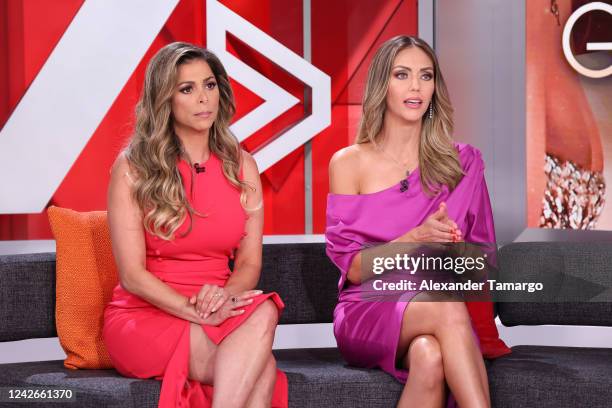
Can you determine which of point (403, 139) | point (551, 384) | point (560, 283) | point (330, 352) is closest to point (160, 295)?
point (330, 352)

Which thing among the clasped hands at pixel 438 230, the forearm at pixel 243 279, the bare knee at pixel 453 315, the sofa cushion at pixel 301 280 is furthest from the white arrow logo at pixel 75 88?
the bare knee at pixel 453 315

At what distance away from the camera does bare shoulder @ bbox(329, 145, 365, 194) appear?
130 inches

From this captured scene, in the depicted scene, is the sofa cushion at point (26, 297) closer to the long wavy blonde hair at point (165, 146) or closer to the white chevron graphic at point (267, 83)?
the long wavy blonde hair at point (165, 146)

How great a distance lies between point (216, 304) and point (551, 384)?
1119mm

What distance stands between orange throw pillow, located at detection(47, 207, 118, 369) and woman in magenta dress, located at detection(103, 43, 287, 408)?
107 mm

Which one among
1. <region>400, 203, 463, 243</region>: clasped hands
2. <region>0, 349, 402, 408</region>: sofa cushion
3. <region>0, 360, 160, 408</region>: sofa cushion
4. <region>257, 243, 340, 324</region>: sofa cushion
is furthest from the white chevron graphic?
<region>0, 360, 160, 408</region>: sofa cushion

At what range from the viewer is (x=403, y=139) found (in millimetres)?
3359

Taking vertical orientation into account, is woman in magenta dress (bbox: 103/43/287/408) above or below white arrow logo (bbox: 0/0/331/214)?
below

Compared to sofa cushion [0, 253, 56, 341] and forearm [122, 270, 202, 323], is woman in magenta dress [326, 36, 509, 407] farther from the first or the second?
→ sofa cushion [0, 253, 56, 341]

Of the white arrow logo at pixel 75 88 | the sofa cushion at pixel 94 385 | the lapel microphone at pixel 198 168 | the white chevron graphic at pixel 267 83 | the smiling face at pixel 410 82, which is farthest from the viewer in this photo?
the white chevron graphic at pixel 267 83

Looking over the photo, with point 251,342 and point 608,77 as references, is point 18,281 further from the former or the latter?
point 608,77

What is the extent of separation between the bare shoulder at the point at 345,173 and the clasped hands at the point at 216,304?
62 centimetres

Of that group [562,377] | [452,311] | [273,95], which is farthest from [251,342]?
[273,95]

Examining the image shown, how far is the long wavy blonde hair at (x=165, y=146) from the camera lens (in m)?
2.96
